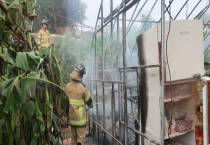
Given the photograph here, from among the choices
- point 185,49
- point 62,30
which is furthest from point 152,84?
point 62,30

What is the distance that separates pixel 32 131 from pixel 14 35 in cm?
114

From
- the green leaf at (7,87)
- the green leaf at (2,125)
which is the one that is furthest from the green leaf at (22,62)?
the green leaf at (2,125)

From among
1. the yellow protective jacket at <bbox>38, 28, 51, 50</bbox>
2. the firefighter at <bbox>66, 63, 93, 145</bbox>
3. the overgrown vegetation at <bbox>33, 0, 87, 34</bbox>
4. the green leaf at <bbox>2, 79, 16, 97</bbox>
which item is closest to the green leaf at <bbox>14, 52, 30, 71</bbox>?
the green leaf at <bbox>2, 79, 16, 97</bbox>

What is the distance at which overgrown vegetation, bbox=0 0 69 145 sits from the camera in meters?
1.23

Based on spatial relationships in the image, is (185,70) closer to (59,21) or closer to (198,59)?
(198,59)

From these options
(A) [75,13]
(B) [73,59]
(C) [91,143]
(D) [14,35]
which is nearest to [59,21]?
(A) [75,13]

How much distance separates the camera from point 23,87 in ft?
4.48

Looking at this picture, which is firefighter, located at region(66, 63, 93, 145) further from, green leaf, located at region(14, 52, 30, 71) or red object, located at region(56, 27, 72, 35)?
red object, located at region(56, 27, 72, 35)

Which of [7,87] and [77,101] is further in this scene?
[77,101]

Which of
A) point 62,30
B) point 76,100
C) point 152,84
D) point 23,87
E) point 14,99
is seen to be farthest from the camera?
point 62,30

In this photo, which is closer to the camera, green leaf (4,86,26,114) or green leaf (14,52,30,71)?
green leaf (4,86,26,114)

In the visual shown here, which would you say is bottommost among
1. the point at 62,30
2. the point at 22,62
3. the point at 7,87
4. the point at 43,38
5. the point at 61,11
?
the point at 7,87

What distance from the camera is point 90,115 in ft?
17.2

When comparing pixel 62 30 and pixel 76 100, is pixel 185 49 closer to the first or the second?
pixel 76 100
